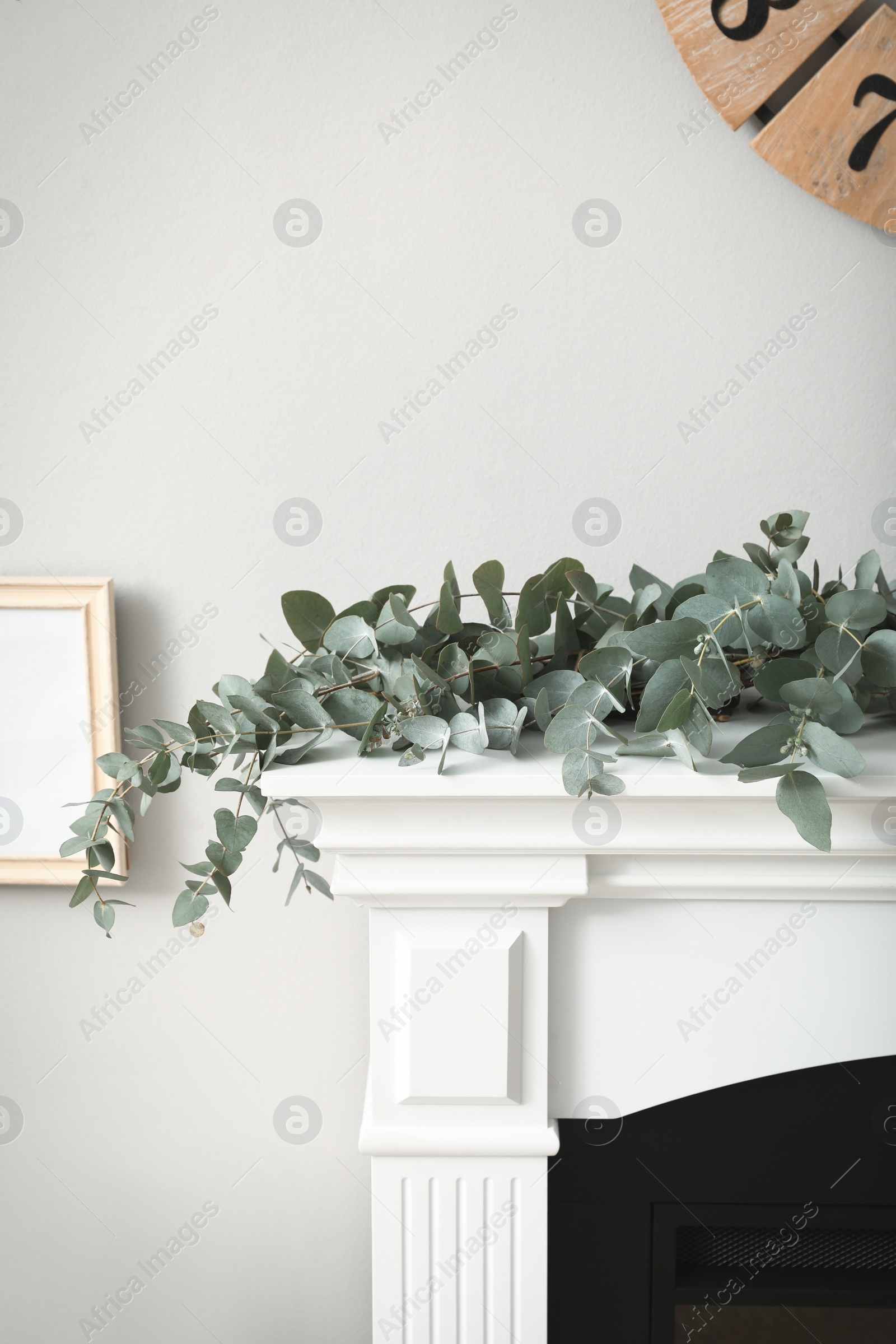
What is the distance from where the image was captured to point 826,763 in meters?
0.57

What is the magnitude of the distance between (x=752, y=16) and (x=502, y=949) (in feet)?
3.19

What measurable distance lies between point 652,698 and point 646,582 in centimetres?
22

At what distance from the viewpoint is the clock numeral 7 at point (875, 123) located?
937 mm

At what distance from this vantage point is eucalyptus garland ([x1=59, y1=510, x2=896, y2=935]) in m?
0.59

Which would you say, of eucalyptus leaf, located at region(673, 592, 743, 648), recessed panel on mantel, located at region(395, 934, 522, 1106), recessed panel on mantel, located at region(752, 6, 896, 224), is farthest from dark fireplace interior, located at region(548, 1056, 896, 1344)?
recessed panel on mantel, located at region(752, 6, 896, 224)

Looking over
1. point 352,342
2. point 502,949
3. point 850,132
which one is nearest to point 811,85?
point 850,132

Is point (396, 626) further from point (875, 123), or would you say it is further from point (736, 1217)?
point (875, 123)

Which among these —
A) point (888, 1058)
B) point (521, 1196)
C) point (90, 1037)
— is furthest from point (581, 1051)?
point (90, 1037)

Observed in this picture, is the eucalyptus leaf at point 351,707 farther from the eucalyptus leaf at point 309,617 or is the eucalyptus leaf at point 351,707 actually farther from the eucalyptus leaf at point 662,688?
the eucalyptus leaf at point 662,688

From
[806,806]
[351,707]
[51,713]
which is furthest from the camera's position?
[51,713]

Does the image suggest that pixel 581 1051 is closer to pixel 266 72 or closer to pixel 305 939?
pixel 305 939

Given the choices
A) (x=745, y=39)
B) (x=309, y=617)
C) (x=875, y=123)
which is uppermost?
(x=745, y=39)

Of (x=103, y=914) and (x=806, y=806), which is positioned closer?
(x=806, y=806)

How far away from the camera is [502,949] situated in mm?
682
